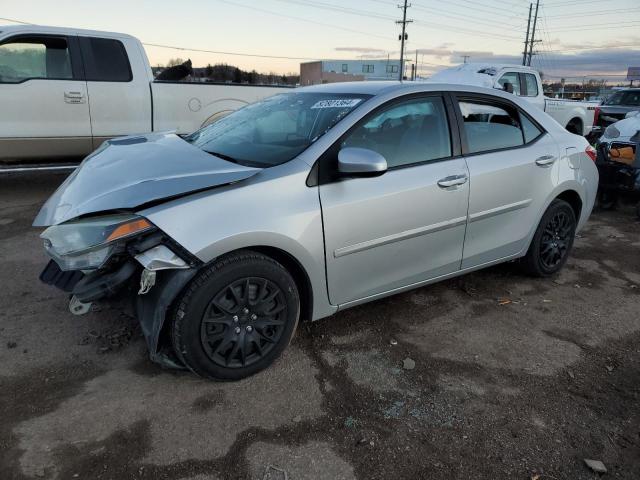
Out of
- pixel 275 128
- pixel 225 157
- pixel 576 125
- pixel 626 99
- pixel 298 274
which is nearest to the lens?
pixel 298 274

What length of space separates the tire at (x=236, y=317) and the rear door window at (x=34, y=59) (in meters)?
5.50

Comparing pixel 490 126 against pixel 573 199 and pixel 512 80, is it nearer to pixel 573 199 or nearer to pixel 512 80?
pixel 573 199

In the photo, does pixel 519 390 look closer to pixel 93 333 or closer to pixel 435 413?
pixel 435 413

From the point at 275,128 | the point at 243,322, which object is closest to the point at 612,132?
the point at 275,128

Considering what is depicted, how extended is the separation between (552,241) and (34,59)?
6.64 m

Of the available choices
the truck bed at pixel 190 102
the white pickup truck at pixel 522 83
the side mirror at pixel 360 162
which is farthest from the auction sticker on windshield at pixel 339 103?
the white pickup truck at pixel 522 83

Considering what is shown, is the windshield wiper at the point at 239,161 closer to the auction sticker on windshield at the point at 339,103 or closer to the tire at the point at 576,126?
the auction sticker on windshield at the point at 339,103

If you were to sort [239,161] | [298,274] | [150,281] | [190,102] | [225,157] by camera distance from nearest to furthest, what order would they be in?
[150,281]
[298,274]
[239,161]
[225,157]
[190,102]

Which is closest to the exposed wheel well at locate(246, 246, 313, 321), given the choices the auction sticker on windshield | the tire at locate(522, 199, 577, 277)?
the auction sticker on windshield

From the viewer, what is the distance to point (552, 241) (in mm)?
4438

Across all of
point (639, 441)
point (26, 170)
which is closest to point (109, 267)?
point (639, 441)

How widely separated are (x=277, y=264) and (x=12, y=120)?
545 centimetres

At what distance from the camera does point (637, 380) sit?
3061 mm

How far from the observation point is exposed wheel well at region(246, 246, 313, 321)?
2871 mm
